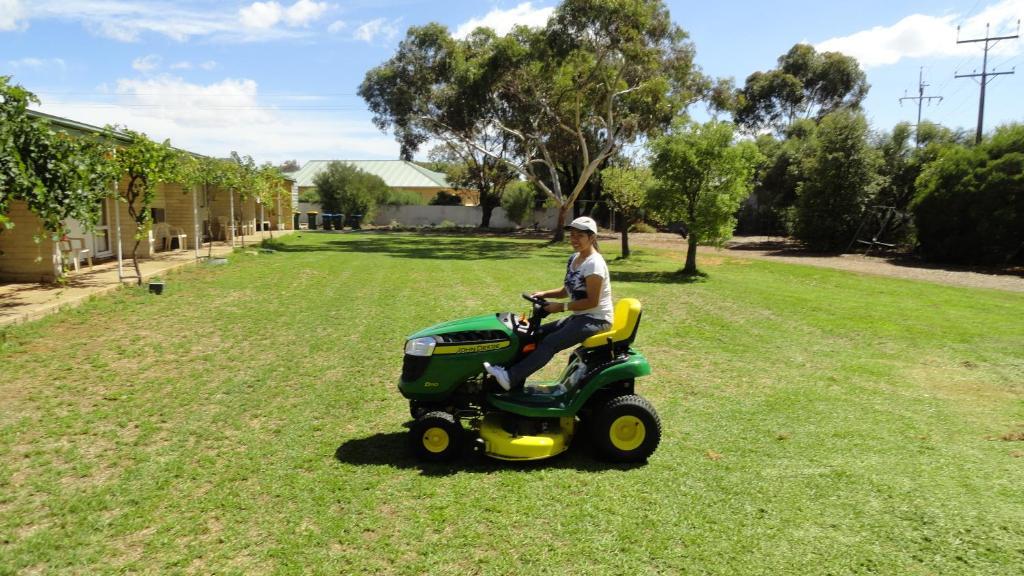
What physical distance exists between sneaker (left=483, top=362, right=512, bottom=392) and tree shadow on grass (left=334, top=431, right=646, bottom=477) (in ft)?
1.99

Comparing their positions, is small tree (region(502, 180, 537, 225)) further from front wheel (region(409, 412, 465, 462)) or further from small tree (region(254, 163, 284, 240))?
front wheel (region(409, 412, 465, 462))

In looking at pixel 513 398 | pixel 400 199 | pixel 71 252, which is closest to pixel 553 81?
pixel 71 252

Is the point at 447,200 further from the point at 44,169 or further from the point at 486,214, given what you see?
the point at 44,169

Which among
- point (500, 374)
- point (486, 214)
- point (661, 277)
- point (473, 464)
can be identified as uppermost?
point (486, 214)

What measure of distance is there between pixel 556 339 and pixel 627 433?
879 millimetres

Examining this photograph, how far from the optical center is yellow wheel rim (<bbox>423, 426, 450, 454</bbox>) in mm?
4504

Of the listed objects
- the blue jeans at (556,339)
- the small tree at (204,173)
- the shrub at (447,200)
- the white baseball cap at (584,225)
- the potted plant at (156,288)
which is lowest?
the potted plant at (156,288)

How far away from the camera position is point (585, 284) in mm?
4574

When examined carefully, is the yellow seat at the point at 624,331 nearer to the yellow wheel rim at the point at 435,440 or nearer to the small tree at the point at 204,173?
the yellow wheel rim at the point at 435,440

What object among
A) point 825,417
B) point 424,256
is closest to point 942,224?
point 424,256

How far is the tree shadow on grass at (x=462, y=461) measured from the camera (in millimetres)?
4496

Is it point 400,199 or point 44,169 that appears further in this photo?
point 400,199

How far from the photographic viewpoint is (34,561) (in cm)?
327

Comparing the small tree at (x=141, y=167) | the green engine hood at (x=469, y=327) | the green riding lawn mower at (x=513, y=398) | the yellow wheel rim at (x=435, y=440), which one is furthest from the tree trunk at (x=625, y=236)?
the yellow wheel rim at (x=435, y=440)
